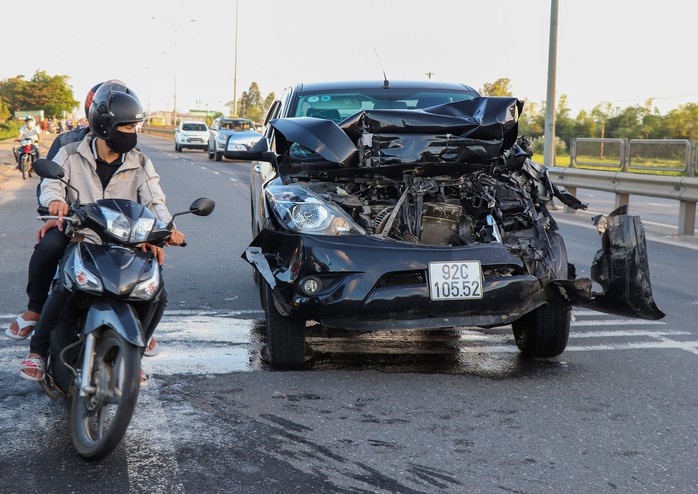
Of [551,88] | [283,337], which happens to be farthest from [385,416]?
[551,88]

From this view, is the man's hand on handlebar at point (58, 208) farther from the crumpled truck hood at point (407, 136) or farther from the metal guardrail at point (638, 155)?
the metal guardrail at point (638, 155)

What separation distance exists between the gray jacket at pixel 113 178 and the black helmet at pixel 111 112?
0.24m

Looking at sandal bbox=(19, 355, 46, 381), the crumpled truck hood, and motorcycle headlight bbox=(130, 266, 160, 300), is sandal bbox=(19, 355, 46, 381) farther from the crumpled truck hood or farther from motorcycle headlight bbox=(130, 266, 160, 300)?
the crumpled truck hood

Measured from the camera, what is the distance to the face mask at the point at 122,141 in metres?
4.67

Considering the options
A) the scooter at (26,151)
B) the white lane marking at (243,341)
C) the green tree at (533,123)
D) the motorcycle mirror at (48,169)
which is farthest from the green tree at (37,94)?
the motorcycle mirror at (48,169)

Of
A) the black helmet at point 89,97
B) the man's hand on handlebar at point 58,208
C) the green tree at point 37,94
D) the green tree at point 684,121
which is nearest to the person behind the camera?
the man's hand on handlebar at point 58,208

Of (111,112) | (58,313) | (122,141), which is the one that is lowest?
(58,313)

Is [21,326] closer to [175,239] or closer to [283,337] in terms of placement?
[175,239]

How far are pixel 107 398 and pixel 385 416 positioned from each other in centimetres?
145

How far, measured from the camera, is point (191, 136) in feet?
160

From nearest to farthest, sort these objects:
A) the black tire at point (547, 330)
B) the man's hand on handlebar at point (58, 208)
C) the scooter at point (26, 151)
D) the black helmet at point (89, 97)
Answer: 1. the man's hand on handlebar at point (58, 208)
2. the black helmet at point (89, 97)
3. the black tire at point (547, 330)
4. the scooter at point (26, 151)

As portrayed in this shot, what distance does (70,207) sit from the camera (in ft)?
14.7

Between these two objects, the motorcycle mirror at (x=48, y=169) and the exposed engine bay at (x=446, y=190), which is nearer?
the motorcycle mirror at (x=48, y=169)

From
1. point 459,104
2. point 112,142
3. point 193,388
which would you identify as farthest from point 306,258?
point 459,104
